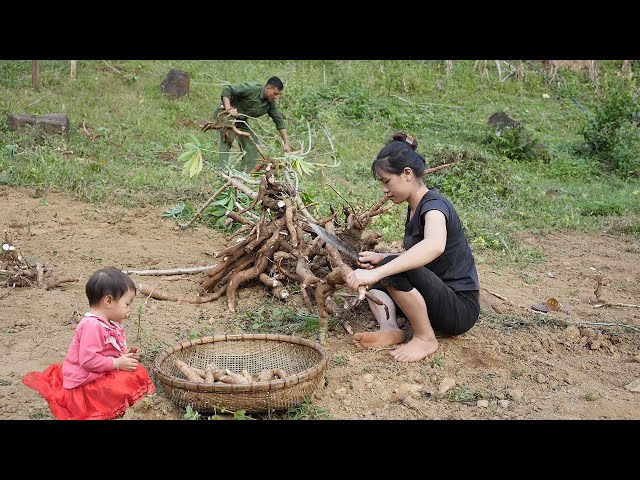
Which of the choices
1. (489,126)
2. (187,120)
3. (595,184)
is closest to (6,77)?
(187,120)

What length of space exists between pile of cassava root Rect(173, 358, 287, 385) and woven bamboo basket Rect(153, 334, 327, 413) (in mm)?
87

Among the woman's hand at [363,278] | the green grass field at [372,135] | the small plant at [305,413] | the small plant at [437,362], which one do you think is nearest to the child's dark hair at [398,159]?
the woman's hand at [363,278]

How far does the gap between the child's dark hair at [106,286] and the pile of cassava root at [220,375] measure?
454mm

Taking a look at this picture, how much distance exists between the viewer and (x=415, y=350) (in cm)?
368

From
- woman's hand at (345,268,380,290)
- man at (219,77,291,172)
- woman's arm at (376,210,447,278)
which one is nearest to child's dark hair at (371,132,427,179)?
woman's arm at (376,210,447,278)

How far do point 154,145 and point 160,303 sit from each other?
4.96 m

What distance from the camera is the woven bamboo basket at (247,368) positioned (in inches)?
115

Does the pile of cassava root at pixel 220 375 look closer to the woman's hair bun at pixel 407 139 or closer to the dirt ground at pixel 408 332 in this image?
the dirt ground at pixel 408 332

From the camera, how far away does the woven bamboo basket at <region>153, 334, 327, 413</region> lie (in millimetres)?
2926

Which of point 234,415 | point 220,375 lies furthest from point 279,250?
point 234,415

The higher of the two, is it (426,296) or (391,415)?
(426,296)

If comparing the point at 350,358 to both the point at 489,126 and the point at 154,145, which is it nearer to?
the point at 154,145

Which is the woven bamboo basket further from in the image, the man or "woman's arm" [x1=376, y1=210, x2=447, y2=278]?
the man

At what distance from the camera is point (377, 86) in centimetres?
1243
